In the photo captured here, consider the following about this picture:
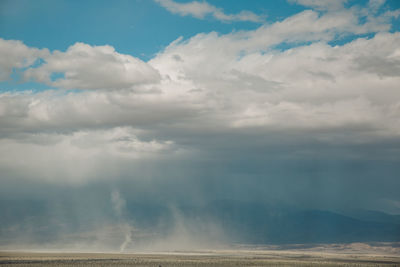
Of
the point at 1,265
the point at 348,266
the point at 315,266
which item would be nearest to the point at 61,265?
the point at 1,265

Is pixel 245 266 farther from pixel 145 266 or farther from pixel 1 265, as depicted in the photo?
pixel 1 265

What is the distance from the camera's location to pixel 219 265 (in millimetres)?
190500

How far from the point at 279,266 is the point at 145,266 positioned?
5630 cm

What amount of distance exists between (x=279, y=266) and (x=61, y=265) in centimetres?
9003

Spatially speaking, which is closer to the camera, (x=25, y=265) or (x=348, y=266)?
(x=25, y=265)

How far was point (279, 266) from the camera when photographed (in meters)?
191

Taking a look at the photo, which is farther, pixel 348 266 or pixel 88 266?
pixel 348 266

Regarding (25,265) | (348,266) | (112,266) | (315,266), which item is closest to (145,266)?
(112,266)

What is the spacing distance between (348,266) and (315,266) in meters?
16.3

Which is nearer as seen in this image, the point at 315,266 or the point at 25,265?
the point at 25,265

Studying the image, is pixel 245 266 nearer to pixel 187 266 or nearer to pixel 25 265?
pixel 187 266

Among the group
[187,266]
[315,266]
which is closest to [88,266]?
[187,266]

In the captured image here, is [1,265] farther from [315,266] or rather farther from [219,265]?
[315,266]

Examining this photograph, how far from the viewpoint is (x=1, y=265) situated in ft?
590
